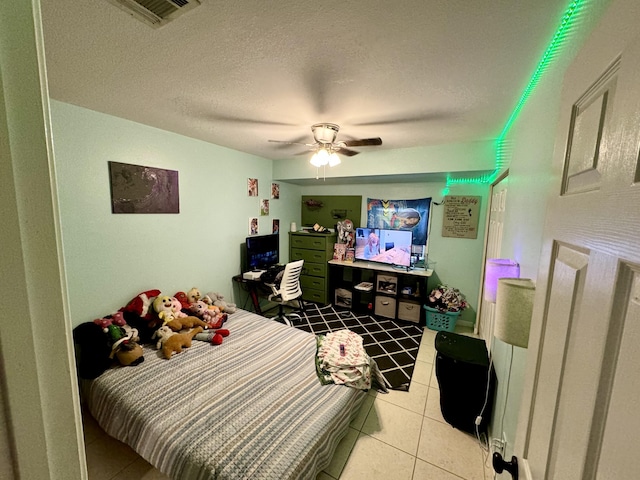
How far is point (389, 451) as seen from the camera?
5.58 feet

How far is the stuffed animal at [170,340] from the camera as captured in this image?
2078 mm

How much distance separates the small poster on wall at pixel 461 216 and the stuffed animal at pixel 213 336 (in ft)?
10.3

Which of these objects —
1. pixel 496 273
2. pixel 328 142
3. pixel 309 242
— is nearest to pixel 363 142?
pixel 328 142

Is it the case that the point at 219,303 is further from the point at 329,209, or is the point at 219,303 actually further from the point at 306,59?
the point at 306,59

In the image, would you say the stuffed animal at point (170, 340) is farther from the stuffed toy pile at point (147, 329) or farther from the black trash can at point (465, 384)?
the black trash can at point (465, 384)

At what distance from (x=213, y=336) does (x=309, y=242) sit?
226 centimetres

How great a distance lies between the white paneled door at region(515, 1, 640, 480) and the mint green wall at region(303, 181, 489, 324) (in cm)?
308

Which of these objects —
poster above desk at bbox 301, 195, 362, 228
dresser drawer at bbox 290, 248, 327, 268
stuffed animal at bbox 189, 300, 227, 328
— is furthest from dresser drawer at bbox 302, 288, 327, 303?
stuffed animal at bbox 189, 300, 227, 328

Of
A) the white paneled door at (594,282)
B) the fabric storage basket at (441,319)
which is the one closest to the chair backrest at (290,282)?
the fabric storage basket at (441,319)

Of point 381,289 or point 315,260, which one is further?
point 315,260

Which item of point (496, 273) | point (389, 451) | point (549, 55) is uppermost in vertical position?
point (549, 55)

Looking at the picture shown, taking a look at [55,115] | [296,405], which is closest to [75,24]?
[55,115]

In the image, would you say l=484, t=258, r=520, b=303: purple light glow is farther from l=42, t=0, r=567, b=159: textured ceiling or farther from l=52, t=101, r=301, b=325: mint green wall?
l=52, t=101, r=301, b=325: mint green wall

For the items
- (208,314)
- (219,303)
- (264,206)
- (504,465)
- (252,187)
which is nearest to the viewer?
(504,465)
